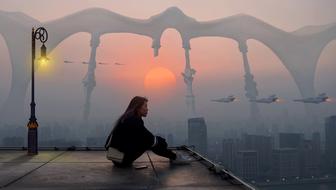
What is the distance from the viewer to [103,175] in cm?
909

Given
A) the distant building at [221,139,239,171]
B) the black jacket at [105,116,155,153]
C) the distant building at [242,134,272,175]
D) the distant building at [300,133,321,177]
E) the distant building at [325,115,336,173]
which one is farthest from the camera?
the distant building at [325,115,336,173]

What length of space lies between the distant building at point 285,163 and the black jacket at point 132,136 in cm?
6879

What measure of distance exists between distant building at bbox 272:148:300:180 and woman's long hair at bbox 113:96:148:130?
6898 centimetres

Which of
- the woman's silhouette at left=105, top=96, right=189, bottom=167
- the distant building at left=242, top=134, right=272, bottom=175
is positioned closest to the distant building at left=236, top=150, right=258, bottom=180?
the distant building at left=242, top=134, right=272, bottom=175

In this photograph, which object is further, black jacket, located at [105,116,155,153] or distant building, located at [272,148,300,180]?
distant building, located at [272,148,300,180]

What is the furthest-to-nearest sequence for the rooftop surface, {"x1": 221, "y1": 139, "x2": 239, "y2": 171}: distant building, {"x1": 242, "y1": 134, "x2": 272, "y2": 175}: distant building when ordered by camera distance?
{"x1": 242, "y1": 134, "x2": 272, "y2": 175}: distant building < {"x1": 221, "y1": 139, "x2": 239, "y2": 171}: distant building < the rooftop surface

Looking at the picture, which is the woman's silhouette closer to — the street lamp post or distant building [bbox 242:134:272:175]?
the street lamp post

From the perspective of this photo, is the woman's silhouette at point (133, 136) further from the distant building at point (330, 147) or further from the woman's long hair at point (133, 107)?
the distant building at point (330, 147)

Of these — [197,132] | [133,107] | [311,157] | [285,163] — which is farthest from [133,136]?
[311,157]

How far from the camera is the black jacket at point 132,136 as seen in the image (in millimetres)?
9859

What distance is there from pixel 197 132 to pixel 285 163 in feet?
73.1

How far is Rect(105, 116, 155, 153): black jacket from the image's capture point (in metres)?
9.86

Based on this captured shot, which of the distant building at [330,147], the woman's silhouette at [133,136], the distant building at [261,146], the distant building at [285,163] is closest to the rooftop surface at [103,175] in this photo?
the woman's silhouette at [133,136]

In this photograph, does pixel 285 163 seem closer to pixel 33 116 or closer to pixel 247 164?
pixel 247 164
